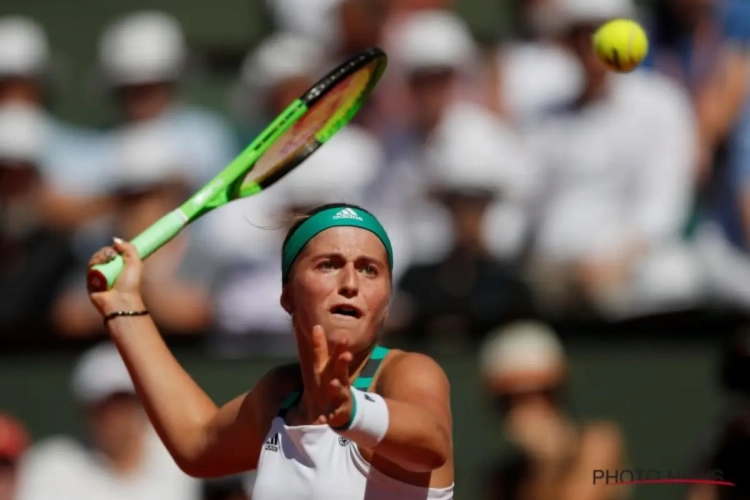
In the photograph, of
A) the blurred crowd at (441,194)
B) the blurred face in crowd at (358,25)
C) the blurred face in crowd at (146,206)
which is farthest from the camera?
the blurred face in crowd at (358,25)

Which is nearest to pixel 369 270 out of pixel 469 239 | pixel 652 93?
pixel 469 239

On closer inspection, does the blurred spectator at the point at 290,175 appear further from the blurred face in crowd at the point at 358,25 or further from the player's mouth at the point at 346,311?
the player's mouth at the point at 346,311

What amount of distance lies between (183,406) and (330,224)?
2.28ft

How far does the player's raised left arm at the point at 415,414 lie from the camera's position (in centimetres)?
338

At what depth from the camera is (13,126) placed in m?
7.93

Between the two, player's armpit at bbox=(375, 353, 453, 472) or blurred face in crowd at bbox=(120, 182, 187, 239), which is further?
blurred face in crowd at bbox=(120, 182, 187, 239)

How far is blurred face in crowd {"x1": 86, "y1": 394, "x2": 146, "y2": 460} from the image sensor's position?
679cm

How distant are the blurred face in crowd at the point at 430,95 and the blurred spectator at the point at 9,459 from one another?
255cm

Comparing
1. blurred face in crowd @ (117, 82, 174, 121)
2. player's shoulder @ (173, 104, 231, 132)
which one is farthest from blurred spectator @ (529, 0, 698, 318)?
blurred face in crowd @ (117, 82, 174, 121)

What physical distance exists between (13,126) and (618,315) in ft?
11.3

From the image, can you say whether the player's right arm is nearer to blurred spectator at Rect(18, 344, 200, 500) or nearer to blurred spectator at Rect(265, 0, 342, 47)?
blurred spectator at Rect(18, 344, 200, 500)

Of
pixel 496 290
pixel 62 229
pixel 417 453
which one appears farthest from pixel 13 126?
pixel 417 453

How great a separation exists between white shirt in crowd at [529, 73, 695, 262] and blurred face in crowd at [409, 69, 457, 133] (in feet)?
2.01

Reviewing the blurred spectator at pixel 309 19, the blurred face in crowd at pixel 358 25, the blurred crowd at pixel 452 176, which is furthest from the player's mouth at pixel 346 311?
the blurred spectator at pixel 309 19
